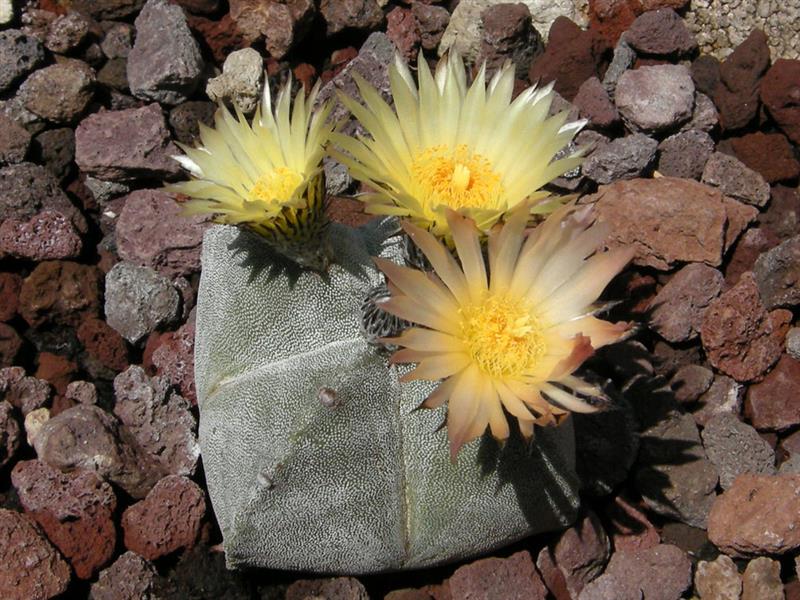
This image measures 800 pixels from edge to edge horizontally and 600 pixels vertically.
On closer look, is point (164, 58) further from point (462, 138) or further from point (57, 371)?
point (462, 138)

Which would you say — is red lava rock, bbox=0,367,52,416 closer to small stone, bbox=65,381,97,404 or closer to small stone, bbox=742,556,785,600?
small stone, bbox=65,381,97,404

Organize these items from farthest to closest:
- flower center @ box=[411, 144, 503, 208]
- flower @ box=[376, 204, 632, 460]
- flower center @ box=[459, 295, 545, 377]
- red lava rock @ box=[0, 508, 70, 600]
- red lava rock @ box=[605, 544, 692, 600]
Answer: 1. red lava rock @ box=[605, 544, 692, 600]
2. red lava rock @ box=[0, 508, 70, 600]
3. flower center @ box=[411, 144, 503, 208]
4. flower center @ box=[459, 295, 545, 377]
5. flower @ box=[376, 204, 632, 460]

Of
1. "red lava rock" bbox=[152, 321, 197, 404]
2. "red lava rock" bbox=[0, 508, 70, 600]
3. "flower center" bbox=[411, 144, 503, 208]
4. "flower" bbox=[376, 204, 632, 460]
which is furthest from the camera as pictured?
"red lava rock" bbox=[152, 321, 197, 404]

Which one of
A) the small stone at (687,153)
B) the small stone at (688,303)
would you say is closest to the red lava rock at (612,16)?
the small stone at (687,153)

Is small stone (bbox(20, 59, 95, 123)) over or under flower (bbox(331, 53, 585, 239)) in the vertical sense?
under

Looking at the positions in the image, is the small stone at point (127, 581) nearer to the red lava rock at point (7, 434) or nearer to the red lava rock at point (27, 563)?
the red lava rock at point (27, 563)

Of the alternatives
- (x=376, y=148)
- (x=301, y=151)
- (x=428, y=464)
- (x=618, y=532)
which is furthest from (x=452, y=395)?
(x=618, y=532)

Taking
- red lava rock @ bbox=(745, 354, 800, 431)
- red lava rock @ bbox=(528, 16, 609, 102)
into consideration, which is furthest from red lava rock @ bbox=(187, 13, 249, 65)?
red lava rock @ bbox=(745, 354, 800, 431)
